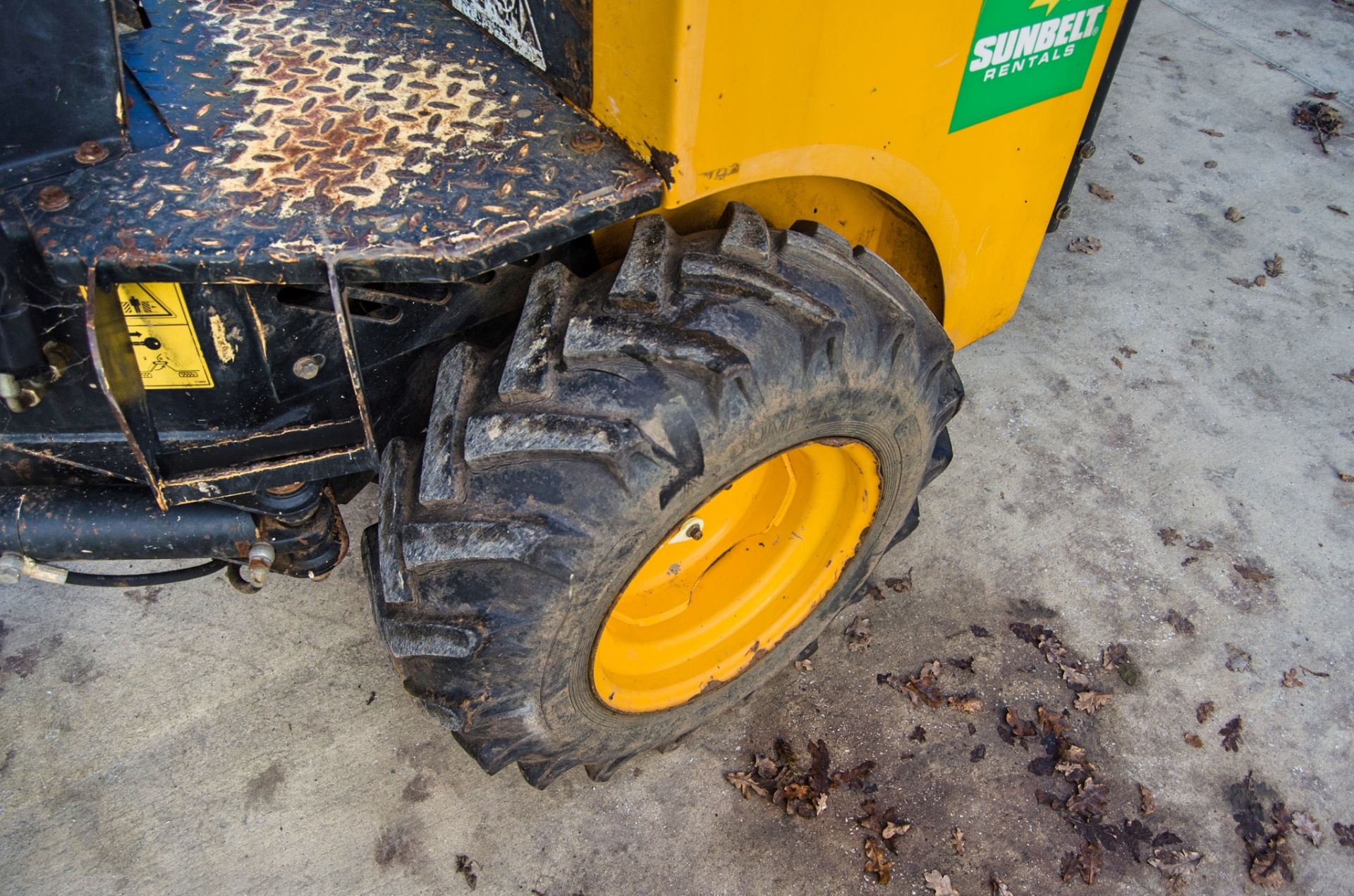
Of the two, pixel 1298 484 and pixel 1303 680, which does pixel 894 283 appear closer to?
pixel 1303 680

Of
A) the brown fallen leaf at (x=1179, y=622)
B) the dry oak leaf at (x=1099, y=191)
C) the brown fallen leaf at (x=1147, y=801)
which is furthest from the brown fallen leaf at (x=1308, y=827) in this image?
the dry oak leaf at (x=1099, y=191)

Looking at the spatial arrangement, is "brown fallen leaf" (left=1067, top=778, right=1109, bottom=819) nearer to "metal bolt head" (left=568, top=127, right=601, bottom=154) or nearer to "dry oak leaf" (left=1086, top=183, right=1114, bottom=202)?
"metal bolt head" (left=568, top=127, right=601, bottom=154)

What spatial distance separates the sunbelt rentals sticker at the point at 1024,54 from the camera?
2.22 metres

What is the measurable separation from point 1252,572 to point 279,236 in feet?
10.6

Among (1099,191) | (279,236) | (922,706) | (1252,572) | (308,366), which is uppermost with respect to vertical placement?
(279,236)

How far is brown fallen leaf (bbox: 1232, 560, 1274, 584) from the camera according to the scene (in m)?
3.19

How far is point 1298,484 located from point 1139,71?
3.66 m

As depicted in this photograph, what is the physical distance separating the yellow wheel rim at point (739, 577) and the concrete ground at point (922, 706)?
0.35 m

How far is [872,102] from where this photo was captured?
2.00 m

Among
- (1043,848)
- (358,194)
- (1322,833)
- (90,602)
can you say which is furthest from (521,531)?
(1322,833)

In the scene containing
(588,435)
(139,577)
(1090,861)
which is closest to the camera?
(588,435)

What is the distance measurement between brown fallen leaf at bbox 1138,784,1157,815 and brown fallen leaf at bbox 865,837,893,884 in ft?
2.51

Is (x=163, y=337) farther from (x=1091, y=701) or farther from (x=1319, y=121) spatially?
(x=1319, y=121)

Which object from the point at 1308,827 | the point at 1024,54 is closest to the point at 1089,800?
the point at 1308,827
